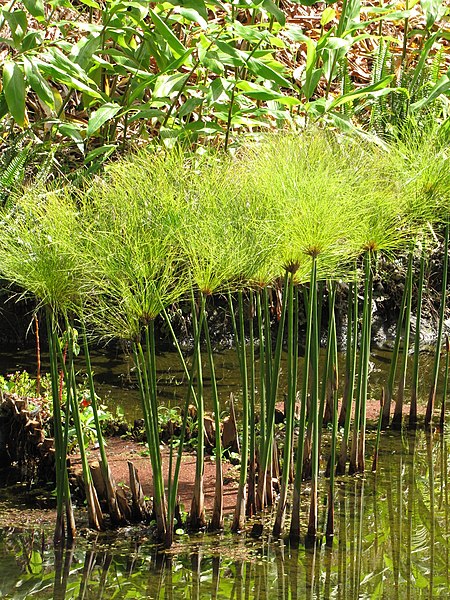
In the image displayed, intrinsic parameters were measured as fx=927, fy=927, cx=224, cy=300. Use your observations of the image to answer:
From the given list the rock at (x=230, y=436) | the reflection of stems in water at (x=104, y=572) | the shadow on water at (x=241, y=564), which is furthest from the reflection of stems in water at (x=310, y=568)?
the rock at (x=230, y=436)

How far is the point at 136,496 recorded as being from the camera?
3.56 metres

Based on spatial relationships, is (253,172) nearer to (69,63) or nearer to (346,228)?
(346,228)

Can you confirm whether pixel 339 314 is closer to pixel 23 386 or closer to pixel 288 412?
pixel 23 386

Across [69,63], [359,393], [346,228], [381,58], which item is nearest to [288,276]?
[346,228]

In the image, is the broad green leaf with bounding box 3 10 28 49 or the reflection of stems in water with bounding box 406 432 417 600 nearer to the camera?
the reflection of stems in water with bounding box 406 432 417 600

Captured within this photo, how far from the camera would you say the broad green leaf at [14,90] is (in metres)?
3.56

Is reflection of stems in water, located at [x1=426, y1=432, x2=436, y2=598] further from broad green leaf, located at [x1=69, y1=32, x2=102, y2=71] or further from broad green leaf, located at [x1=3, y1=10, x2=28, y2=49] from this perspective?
broad green leaf, located at [x1=3, y1=10, x2=28, y2=49]

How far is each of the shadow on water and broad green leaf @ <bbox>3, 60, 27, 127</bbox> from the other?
1604 millimetres

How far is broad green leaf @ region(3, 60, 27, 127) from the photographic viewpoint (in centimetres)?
356

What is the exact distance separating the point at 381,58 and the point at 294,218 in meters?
2.30

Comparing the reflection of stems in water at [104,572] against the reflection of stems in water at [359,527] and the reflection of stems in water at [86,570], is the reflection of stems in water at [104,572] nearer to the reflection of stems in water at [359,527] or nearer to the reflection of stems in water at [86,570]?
the reflection of stems in water at [86,570]

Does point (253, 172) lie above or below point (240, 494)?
above

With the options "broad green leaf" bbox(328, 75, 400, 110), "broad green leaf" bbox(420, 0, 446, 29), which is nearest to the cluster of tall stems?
"broad green leaf" bbox(328, 75, 400, 110)

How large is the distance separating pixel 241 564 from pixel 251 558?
0.06 metres
